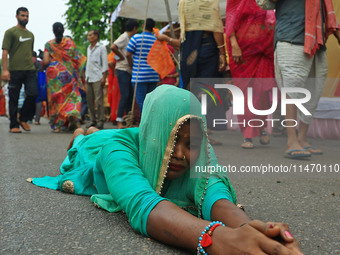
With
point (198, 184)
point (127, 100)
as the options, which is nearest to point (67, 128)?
point (127, 100)

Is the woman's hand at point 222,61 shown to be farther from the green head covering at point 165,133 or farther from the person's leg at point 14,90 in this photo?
the person's leg at point 14,90

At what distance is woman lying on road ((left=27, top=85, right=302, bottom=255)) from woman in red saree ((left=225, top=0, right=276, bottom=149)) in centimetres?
341

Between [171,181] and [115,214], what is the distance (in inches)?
13.1

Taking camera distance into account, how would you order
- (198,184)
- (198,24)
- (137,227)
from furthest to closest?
(198,24) → (198,184) → (137,227)

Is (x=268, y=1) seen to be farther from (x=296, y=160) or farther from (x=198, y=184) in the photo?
(x=198, y=184)

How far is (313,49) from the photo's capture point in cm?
447

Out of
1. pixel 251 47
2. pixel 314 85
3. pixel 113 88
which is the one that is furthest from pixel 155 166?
pixel 113 88

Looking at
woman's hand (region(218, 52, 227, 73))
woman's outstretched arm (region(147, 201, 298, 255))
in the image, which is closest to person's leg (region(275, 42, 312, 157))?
woman's hand (region(218, 52, 227, 73))

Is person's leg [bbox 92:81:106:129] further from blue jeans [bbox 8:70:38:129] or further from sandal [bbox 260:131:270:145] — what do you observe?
sandal [bbox 260:131:270:145]

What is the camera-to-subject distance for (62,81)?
8.21m

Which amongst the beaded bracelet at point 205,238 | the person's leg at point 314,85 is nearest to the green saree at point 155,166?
the beaded bracelet at point 205,238

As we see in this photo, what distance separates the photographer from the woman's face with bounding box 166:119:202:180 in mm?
2080

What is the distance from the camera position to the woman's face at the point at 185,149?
208cm

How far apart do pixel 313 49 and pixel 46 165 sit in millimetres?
2770
